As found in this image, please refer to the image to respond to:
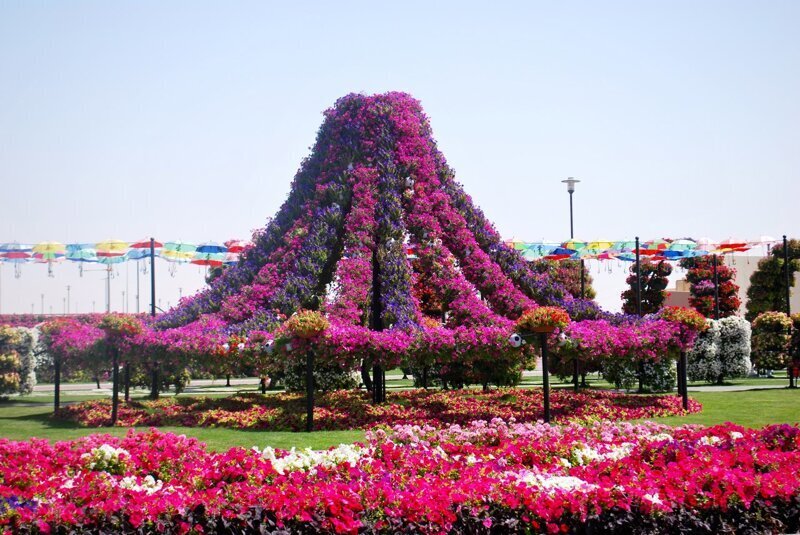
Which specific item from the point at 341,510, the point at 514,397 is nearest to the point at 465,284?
the point at 514,397

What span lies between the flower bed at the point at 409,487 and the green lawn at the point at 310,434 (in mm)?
4409

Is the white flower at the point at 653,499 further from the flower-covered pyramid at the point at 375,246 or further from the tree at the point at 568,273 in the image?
the tree at the point at 568,273

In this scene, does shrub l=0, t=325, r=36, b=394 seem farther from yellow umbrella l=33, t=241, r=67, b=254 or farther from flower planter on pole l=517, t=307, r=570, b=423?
flower planter on pole l=517, t=307, r=570, b=423

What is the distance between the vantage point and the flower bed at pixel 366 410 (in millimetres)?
17422

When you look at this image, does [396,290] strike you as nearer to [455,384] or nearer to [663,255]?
[455,384]

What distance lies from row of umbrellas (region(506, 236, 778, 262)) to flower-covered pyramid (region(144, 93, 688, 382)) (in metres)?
10.2

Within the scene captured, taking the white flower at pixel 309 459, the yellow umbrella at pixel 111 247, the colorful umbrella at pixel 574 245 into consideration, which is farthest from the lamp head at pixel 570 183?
the white flower at pixel 309 459

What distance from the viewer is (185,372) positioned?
101 feet

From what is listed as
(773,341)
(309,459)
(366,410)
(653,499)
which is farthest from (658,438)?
(773,341)

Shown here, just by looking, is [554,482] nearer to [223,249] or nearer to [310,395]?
[310,395]

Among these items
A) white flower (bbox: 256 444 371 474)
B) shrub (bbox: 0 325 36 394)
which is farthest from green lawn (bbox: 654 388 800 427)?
shrub (bbox: 0 325 36 394)

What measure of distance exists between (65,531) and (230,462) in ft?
7.31

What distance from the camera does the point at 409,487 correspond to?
8.10 meters

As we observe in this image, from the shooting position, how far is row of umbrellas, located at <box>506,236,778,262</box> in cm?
3250
